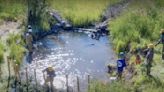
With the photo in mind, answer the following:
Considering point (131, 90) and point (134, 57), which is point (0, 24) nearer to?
point (134, 57)

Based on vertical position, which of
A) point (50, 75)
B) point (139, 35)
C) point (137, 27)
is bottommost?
point (50, 75)

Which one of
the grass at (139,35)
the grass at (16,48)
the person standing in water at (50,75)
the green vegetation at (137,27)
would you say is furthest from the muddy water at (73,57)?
the grass at (139,35)

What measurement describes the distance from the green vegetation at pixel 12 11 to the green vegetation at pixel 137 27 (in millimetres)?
5182

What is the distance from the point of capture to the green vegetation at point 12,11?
93.6 ft

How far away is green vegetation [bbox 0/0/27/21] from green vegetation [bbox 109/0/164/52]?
5182 mm

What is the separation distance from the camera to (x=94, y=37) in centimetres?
2803

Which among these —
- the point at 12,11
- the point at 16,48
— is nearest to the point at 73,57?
the point at 16,48

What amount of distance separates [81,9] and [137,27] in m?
5.79

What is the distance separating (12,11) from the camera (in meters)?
28.9

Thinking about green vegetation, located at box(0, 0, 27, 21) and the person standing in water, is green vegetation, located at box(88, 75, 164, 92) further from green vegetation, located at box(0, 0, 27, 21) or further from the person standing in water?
green vegetation, located at box(0, 0, 27, 21)

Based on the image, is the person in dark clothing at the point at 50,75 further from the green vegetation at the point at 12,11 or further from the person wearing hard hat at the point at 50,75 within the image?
the green vegetation at the point at 12,11

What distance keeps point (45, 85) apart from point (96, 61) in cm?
421

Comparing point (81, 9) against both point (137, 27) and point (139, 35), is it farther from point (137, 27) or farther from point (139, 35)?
point (139, 35)

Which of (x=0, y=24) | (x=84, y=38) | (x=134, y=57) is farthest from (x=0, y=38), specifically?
(x=134, y=57)
